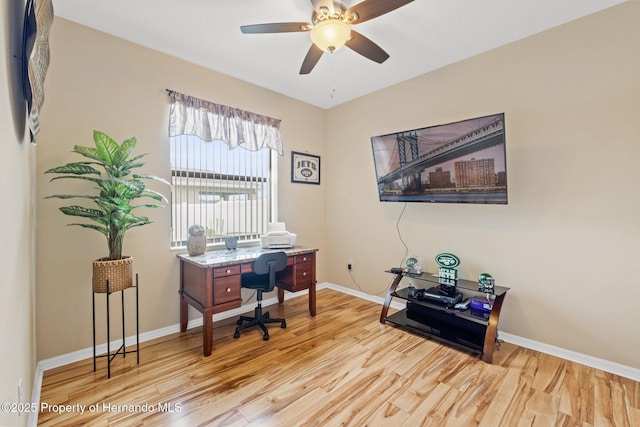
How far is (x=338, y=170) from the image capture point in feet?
13.8

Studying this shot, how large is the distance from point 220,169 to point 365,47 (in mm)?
1967

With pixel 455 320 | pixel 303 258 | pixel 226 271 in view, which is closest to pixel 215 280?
pixel 226 271

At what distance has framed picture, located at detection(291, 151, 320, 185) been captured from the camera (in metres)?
3.93

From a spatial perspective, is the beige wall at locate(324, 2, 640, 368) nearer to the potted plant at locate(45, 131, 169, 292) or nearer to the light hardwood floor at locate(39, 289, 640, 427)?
the light hardwood floor at locate(39, 289, 640, 427)

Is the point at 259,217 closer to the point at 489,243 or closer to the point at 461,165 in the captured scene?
the point at 461,165

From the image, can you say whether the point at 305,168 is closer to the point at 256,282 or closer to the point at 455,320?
the point at 256,282

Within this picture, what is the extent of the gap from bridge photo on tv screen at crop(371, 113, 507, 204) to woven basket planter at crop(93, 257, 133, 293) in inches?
104

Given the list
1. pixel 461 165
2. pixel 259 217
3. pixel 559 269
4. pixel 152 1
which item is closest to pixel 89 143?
pixel 152 1

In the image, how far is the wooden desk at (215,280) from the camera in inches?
96.3

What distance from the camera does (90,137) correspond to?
238cm

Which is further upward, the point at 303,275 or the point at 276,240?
the point at 276,240

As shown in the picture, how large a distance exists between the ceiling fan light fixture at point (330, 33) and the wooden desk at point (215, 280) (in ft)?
6.30

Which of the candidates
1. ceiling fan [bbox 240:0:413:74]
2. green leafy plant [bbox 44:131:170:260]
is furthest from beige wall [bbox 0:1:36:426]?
ceiling fan [bbox 240:0:413:74]

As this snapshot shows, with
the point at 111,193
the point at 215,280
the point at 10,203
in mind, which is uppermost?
the point at 111,193
